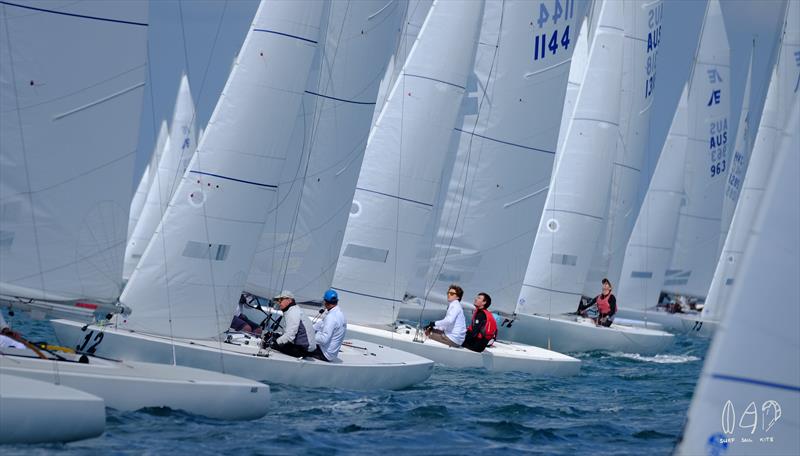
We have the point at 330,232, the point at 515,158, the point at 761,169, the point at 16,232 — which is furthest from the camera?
the point at 761,169

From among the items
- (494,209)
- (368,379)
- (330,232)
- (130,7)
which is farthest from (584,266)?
(130,7)

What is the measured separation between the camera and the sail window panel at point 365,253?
14547 millimetres

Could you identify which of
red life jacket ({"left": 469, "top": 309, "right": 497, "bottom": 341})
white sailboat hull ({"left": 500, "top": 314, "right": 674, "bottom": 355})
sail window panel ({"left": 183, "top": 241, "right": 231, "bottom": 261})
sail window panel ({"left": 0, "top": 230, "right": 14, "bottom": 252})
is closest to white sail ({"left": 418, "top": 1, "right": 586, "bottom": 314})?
white sailboat hull ({"left": 500, "top": 314, "right": 674, "bottom": 355})

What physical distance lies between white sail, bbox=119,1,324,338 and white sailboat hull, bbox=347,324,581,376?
3.28m

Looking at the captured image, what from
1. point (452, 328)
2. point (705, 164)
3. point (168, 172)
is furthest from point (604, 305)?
point (168, 172)

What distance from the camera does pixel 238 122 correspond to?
36.0 ft

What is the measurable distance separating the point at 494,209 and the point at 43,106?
950 cm

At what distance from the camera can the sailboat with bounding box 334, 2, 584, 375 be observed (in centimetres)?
1462

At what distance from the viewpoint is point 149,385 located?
26.8 feet

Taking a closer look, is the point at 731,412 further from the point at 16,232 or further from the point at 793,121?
the point at 16,232

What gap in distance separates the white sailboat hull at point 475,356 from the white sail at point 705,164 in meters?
14.2

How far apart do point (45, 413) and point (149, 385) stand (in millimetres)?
1245

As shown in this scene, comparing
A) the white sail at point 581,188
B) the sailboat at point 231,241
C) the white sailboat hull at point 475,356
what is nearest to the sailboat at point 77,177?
the sailboat at point 231,241

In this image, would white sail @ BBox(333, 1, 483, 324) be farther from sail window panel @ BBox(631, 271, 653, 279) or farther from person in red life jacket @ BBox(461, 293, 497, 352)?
sail window panel @ BBox(631, 271, 653, 279)
